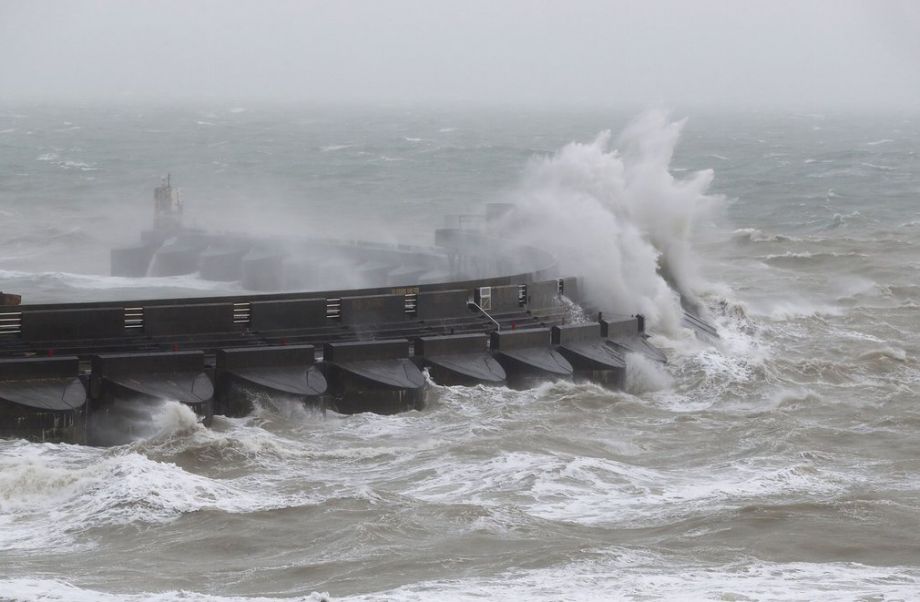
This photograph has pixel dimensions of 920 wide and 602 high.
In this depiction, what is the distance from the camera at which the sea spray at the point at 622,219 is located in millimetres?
22750

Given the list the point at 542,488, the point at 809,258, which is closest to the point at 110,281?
the point at 542,488

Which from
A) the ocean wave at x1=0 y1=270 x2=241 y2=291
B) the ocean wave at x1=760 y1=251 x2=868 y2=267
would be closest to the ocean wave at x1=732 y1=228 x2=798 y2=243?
the ocean wave at x1=760 y1=251 x2=868 y2=267

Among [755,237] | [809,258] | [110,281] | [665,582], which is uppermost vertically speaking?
[755,237]

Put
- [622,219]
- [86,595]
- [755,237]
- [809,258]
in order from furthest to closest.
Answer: [755,237] → [809,258] → [622,219] → [86,595]

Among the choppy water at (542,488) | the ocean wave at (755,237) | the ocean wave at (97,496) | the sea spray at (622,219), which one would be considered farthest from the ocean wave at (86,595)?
the ocean wave at (755,237)

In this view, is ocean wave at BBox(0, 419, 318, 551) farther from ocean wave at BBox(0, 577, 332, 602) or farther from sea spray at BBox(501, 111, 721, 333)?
sea spray at BBox(501, 111, 721, 333)

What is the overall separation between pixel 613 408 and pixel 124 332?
6.52 meters

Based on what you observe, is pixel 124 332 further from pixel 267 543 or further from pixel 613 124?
pixel 613 124

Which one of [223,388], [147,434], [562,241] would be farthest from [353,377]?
[562,241]

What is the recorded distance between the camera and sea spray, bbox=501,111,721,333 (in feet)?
74.6

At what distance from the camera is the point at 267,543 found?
472 inches

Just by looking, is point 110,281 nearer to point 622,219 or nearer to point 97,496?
point 622,219

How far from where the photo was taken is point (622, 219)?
26.3 m

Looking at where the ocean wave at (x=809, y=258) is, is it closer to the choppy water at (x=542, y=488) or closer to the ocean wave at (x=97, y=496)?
the choppy water at (x=542, y=488)
